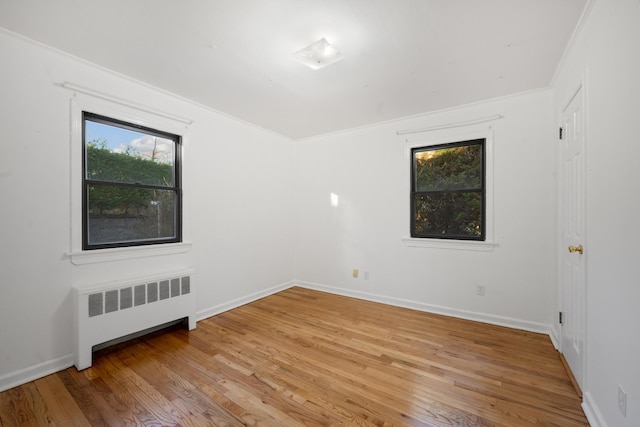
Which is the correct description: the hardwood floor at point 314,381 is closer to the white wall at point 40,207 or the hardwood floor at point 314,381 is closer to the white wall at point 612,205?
the white wall at point 40,207

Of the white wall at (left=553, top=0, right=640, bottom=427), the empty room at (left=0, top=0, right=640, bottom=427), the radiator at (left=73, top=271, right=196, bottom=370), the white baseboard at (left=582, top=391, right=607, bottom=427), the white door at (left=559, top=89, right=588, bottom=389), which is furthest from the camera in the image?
the radiator at (left=73, top=271, right=196, bottom=370)

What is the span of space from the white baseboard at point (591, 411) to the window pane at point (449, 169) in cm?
218

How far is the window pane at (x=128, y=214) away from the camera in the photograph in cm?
255

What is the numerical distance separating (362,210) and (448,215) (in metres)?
1.19

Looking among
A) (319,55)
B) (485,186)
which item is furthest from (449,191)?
(319,55)

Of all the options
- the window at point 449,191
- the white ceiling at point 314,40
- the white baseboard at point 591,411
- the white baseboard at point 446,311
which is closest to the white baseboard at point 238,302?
the white baseboard at point 446,311

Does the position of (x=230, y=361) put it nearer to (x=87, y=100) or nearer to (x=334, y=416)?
(x=334, y=416)

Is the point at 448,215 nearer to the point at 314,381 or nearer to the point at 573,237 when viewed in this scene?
the point at 573,237

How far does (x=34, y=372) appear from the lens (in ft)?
6.98

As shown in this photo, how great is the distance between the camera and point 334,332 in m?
2.98

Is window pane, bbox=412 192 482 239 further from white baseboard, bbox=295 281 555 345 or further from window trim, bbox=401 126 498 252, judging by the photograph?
white baseboard, bbox=295 281 555 345

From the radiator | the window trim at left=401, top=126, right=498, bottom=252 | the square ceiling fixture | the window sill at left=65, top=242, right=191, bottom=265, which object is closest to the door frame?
the window trim at left=401, top=126, right=498, bottom=252

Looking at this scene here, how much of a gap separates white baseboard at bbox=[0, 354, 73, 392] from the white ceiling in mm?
2554

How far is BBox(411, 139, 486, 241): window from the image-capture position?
3338mm
